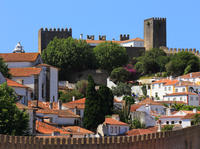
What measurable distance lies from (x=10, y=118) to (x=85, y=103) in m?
29.1

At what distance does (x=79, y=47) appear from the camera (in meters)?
117

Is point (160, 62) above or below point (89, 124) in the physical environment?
above

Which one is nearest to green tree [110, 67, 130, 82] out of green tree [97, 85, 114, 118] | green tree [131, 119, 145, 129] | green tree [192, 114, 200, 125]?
green tree [97, 85, 114, 118]

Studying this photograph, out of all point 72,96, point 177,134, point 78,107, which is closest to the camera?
point 177,134

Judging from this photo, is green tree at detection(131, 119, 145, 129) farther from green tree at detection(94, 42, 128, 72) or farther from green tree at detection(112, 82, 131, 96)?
green tree at detection(94, 42, 128, 72)

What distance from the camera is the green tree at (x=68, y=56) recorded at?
113m

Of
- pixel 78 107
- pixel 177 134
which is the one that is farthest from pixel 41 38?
pixel 177 134

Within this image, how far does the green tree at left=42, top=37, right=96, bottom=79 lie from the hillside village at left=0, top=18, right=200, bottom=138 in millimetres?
4015

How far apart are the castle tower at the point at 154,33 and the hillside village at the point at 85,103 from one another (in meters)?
25.2

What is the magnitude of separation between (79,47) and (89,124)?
5216 centimetres

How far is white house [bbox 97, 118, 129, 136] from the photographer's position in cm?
6236

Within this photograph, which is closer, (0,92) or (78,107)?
(0,92)

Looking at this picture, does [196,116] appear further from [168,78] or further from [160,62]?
[160,62]

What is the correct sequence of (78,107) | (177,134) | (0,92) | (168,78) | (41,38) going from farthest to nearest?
(41,38)
(168,78)
(78,107)
(0,92)
(177,134)
